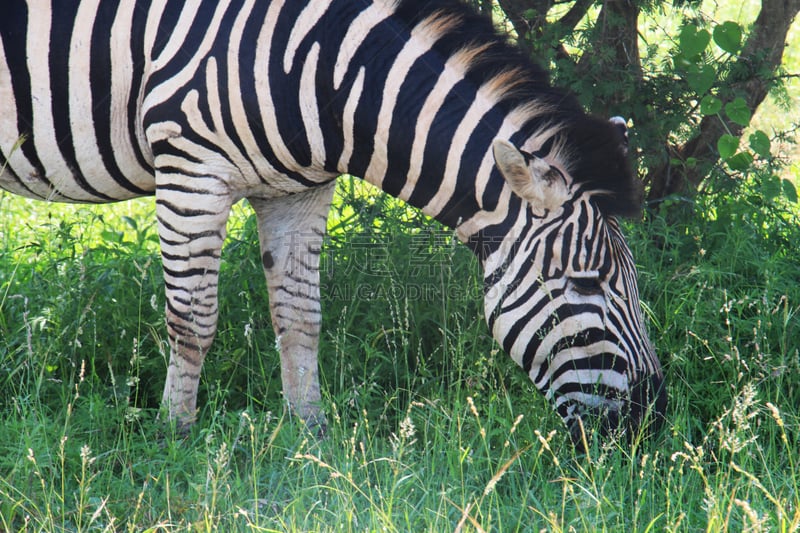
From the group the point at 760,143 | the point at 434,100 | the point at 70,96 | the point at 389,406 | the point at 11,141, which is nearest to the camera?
the point at 434,100

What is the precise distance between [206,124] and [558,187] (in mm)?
1654

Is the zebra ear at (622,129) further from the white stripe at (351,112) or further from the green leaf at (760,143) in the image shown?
the white stripe at (351,112)

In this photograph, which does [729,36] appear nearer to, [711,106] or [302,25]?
[711,106]

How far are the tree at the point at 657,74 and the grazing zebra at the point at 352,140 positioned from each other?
60.1 inches

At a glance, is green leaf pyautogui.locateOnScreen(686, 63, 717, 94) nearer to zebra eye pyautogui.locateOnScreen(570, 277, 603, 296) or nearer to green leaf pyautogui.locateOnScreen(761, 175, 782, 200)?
green leaf pyautogui.locateOnScreen(761, 175, 782, 200)

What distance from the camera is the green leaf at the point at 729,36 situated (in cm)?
457

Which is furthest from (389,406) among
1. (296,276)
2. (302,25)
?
(302,25)

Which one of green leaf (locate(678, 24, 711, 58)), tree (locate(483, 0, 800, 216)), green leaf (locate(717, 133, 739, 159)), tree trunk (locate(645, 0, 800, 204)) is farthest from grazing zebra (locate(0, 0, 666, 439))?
tree trunk (locate(645, 0, 800, 204))

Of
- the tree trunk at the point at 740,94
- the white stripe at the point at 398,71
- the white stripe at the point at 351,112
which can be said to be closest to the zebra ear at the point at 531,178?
the white stripe at the point at 398,71

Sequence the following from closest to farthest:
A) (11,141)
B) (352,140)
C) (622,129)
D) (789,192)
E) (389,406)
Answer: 1. (352,140)
2. (622,129)
3. (11,141)
4. (389,406)
5. (789,192)

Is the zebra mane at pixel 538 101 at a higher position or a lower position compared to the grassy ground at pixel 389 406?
higher

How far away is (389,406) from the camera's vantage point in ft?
15.0

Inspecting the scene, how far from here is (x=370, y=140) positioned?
159 inches

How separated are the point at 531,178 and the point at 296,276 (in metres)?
1.64
